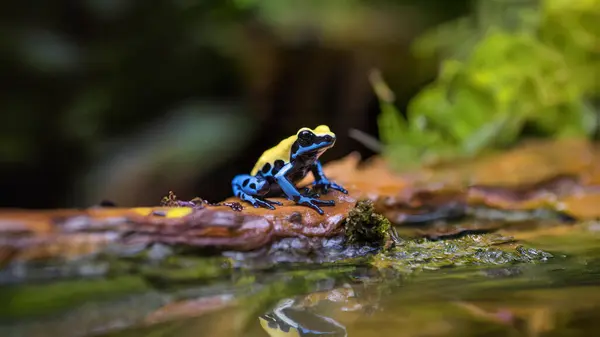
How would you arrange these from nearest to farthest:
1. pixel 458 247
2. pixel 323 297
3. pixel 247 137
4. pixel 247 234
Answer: pixel 323 297, pixel 247 234, pixel 458 247, pixel 247 137

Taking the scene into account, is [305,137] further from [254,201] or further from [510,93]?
[510,93]

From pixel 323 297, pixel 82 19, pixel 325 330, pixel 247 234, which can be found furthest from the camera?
pixel 82 19

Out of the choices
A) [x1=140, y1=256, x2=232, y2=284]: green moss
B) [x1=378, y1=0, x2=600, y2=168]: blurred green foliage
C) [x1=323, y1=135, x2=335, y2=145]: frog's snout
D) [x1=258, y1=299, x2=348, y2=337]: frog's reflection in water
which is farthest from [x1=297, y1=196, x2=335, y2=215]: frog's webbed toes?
[x1=378, y1=0, x2=600, y2=168]: blurred green foliage

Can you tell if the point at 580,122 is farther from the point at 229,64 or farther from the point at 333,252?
the point at 333,252

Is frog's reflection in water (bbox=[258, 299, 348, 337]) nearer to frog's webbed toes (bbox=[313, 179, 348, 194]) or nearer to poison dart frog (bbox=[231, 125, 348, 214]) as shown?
poison dart frog (bbox=[231, 125, 348, 214])

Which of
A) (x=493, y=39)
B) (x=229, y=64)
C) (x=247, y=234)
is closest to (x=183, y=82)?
(x=229, y=64)

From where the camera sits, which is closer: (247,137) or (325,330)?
(325,330)
